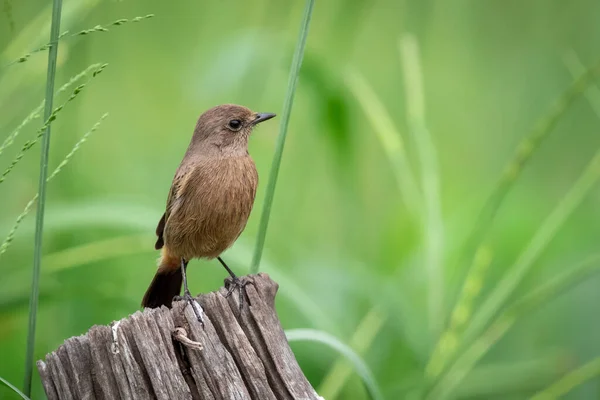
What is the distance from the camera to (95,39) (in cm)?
666

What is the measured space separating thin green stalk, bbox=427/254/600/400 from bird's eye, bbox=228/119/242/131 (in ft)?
4.59

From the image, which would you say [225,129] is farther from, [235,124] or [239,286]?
[239,286]

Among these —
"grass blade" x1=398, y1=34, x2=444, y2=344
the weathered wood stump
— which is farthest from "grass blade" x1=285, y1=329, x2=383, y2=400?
"grass blade" x1=398, y1=34, x2=444, y2=344

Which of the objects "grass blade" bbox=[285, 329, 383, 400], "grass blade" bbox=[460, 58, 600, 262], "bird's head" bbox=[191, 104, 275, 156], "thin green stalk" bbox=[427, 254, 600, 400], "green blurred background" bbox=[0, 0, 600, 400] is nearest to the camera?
"grass blade" bbox=[285, 329, 383, 400]

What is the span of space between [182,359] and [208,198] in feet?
4.35

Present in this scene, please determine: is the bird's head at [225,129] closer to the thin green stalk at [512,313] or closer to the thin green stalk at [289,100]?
the thin green stalk at [289,100]

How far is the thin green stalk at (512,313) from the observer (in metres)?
4.09

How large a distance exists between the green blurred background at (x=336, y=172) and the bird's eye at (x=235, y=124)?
1.17 ft

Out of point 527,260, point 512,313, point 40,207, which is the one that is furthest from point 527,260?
point 40,207

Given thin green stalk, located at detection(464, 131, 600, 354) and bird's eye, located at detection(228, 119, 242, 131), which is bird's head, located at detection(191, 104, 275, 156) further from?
thin green stalk, located at detection(464, 131, 600, 354)

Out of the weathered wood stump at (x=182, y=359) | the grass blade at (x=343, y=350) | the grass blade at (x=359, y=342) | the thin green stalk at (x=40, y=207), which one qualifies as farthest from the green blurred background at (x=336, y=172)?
the weathered wood stump at (x=182, y=359)

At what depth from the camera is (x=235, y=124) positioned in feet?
15.1

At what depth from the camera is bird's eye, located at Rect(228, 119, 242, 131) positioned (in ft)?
15.0

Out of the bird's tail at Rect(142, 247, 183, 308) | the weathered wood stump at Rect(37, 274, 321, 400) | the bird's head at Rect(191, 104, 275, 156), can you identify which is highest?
the bird's head at Rect(191, 104, 275, 156)
